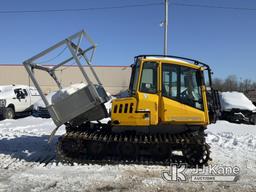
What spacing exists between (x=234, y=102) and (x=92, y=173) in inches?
476

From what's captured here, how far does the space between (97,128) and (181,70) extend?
2.78 m

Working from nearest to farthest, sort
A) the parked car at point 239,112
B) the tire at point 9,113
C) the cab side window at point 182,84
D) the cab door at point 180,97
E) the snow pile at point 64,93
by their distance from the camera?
the cab door at point 180,97 < the cab side window at point 182,84 < the snow pile at point 64,93 < the parked car at point 239,112 < the tire at point 9,113

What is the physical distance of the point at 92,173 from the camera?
770cm

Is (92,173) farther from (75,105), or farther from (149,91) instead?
(149,91)

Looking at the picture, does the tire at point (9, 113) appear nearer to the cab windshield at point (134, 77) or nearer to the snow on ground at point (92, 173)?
the snow on ground at point (92, 173)

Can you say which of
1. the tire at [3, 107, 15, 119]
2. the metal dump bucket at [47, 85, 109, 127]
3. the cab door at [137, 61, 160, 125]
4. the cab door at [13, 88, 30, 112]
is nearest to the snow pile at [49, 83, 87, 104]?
the metal dump bucket at [47, 85, 109, 127]

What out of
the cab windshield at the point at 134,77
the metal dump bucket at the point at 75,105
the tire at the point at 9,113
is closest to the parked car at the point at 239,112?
the cab windshield at the point at 134,77

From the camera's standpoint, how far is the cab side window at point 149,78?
8430 millimetres

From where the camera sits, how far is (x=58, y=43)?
28.1 feet

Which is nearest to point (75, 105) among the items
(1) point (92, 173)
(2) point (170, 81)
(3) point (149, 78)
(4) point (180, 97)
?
(1) point (92, 173)

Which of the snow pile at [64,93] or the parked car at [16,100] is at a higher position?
the snow pile at [64,93]

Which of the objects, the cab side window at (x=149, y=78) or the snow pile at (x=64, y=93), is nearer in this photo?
the cab side window at (x=149, y=78)

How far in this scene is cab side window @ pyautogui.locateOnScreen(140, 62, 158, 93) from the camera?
332 inches

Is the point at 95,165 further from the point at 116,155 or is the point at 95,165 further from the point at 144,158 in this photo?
the point at 144,158
